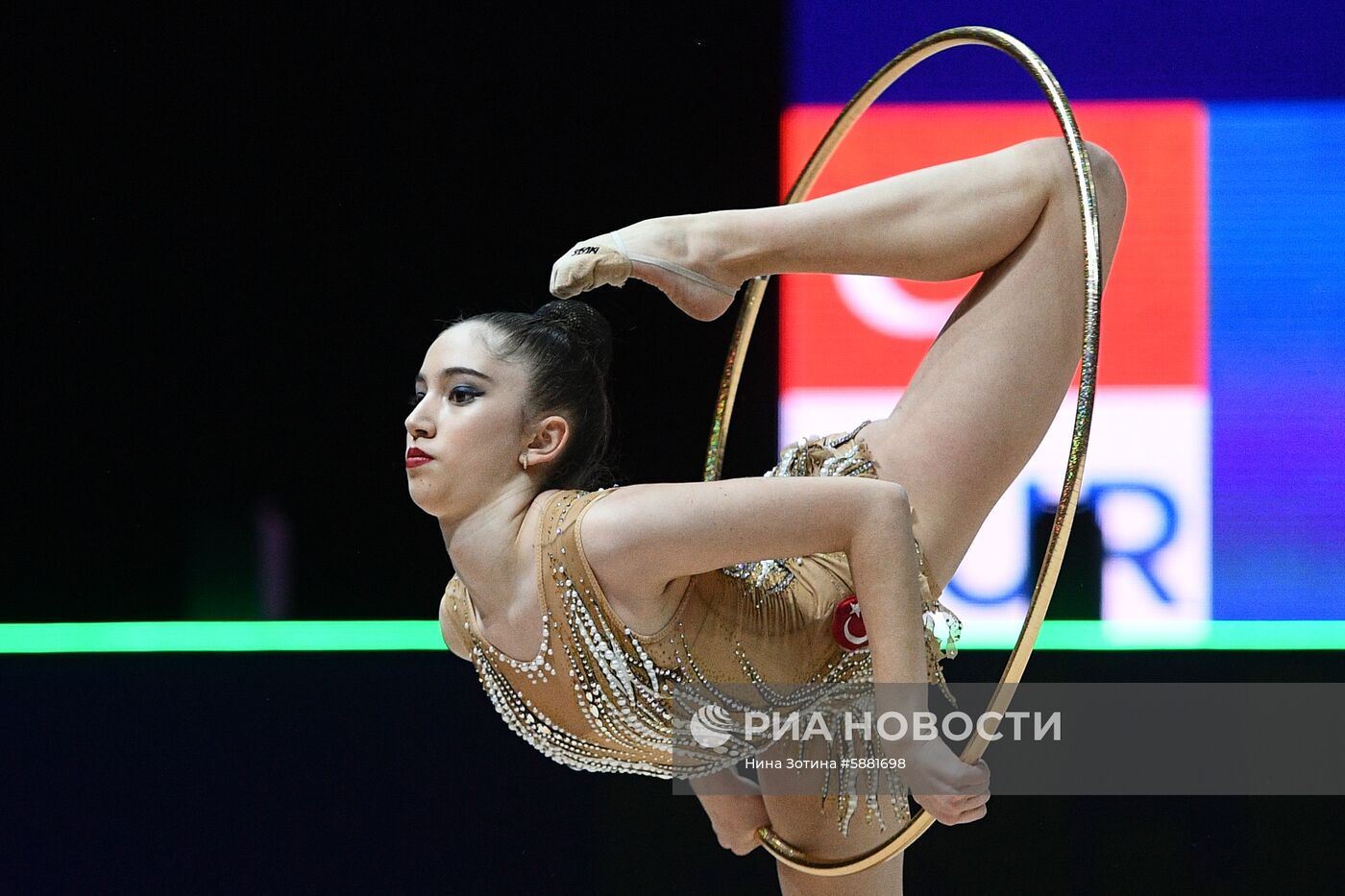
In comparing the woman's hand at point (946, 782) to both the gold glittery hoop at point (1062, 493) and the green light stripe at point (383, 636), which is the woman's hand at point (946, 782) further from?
the green light stripe at point (383, 636)

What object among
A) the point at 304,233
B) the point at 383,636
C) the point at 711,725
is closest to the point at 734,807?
the point at 711,725

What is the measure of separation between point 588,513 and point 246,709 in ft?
3.56

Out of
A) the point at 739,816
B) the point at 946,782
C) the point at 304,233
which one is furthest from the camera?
the point at 304,233

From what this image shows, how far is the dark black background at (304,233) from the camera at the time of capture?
8.61 ft

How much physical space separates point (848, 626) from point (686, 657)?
0.66 feet

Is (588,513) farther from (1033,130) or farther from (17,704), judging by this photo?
(1033,130)

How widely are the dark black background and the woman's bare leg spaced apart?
105 centimetres

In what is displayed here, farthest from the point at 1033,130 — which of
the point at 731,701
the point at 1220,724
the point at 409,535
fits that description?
the point at 731,701

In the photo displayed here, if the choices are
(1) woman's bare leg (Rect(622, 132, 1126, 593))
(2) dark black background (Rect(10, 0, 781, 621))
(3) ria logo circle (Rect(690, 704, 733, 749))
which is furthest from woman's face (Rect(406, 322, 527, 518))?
(2) dark black background (Rect(10, 0, 781, 621))

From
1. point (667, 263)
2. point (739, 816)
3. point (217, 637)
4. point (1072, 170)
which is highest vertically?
point (1072, 170)

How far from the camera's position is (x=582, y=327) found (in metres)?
1.57

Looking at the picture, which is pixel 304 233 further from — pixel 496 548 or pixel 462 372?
pixel 496 548

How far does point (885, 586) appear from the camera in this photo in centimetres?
133

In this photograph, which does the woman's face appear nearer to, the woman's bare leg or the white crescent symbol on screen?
the woman's bare leg
